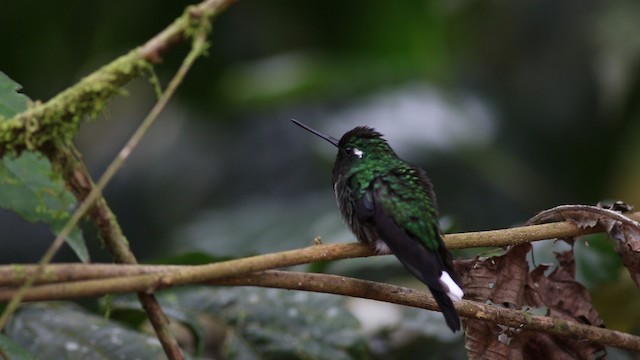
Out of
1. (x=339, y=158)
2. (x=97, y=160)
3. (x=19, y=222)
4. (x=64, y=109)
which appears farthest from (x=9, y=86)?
(x=97, y=160)

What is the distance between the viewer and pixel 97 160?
21.1ft

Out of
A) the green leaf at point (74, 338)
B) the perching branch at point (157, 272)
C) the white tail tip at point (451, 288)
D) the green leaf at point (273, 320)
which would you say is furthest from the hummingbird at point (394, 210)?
the green leaf at point (74, 338)

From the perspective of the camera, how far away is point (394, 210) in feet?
7.78

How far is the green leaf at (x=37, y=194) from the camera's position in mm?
1765

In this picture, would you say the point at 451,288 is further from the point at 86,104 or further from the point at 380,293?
the point at 86,104

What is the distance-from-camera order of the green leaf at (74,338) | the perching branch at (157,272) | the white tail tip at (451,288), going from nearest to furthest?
the perching branch at (157,272) < the white tail tip at (451,288) < the green leaf at (74,338)

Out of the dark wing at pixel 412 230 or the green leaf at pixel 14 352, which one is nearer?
the green leaf at pixel 14 352

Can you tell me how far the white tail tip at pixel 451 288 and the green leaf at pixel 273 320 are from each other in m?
0.86

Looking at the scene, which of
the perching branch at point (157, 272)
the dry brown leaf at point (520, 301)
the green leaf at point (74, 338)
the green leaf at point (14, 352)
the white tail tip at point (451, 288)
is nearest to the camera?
the perching branch at point (157, 272)

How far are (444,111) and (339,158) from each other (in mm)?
3566

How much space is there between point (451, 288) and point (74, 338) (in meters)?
1.14

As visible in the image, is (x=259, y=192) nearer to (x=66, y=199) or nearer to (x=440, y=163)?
(x=440, y=163)

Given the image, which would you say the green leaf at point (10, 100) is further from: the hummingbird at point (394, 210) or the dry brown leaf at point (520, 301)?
the dry brown leaf at point (520, 301)

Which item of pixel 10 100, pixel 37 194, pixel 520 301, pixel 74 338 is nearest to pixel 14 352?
pixel 37 194
